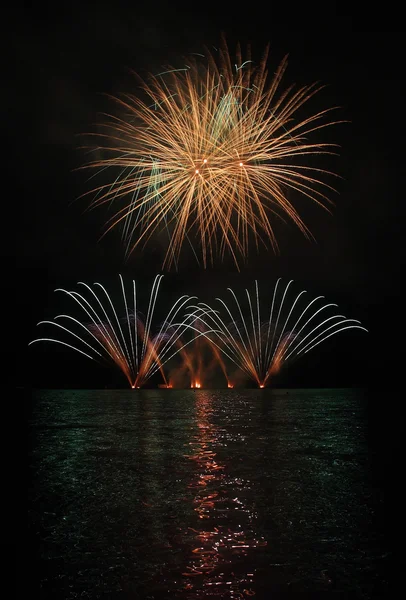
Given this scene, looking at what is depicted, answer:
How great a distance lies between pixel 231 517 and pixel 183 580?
3115 millimetres

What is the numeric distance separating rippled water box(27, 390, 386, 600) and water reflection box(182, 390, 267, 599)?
0.02 m

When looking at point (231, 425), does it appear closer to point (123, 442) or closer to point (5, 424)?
point (123, 442)

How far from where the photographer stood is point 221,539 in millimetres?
8562

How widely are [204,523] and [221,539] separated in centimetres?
102

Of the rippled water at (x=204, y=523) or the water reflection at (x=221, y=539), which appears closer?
the water reflection at (x=221, y=539)

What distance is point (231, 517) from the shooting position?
991cm

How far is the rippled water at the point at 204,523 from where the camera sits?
6.92 m

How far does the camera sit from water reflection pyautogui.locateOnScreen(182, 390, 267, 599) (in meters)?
6.74

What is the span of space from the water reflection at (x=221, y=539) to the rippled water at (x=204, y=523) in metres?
0.02

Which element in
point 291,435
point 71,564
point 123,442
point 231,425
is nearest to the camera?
point 71,564

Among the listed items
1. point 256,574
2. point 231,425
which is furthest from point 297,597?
point 231,425

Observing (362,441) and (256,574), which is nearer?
(256,574)

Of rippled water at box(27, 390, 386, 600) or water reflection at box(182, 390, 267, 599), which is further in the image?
rippled water at box(27, 390, 386, 600)

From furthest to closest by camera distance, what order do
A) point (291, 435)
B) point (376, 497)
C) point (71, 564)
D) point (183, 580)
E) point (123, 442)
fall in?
point (291, 435) < point (123, 442) < point (376, 497) < point (71, 564) < point (183, 580)
